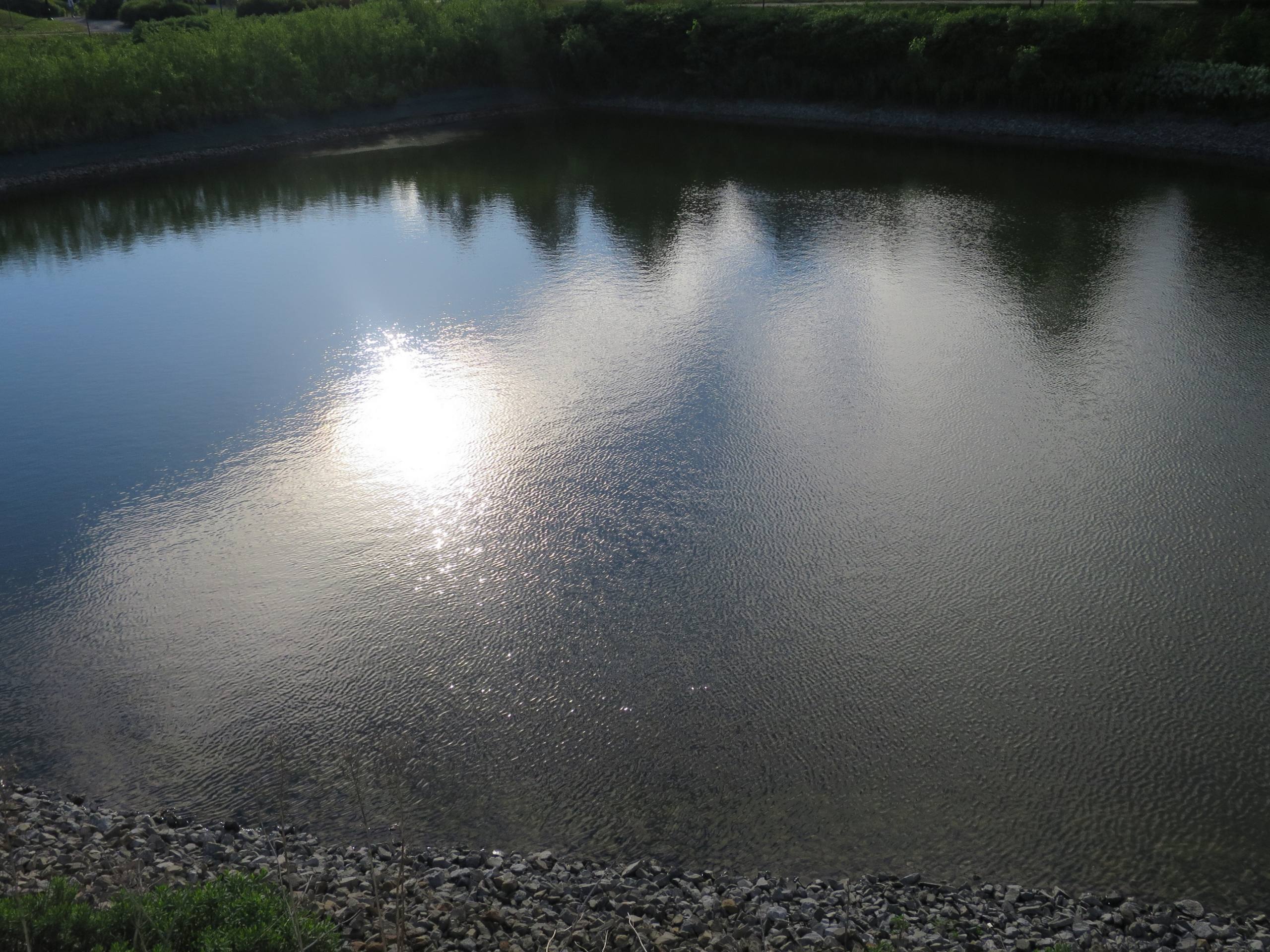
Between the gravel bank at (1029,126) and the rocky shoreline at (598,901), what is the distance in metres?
17.4

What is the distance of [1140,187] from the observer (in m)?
15.9

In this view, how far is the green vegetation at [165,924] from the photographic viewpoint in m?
3.37

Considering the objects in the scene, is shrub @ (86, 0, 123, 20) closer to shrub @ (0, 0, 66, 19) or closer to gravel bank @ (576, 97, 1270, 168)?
shrub @ (0, 0, 66, 19)

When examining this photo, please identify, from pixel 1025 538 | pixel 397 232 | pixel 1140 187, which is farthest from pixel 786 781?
pixel 1140 187

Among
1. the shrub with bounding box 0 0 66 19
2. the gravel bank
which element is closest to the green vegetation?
the gravel bank

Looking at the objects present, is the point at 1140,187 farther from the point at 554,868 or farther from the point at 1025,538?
the point at 554,868

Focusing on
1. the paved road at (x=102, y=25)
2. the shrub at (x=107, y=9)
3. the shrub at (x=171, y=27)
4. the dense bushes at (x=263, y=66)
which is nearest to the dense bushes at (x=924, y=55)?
the dense bushes at (x=263, y=66)

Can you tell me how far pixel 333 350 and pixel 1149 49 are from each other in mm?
17478

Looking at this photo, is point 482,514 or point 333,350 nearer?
point 482,514

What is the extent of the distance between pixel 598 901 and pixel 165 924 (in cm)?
171

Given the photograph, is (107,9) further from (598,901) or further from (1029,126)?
(598,901)

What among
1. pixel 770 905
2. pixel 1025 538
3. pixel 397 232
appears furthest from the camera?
pixel 397 232

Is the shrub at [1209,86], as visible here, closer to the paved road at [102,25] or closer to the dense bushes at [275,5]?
the dense bushes at [275,5]

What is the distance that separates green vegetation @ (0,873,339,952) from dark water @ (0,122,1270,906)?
124 centimetres
